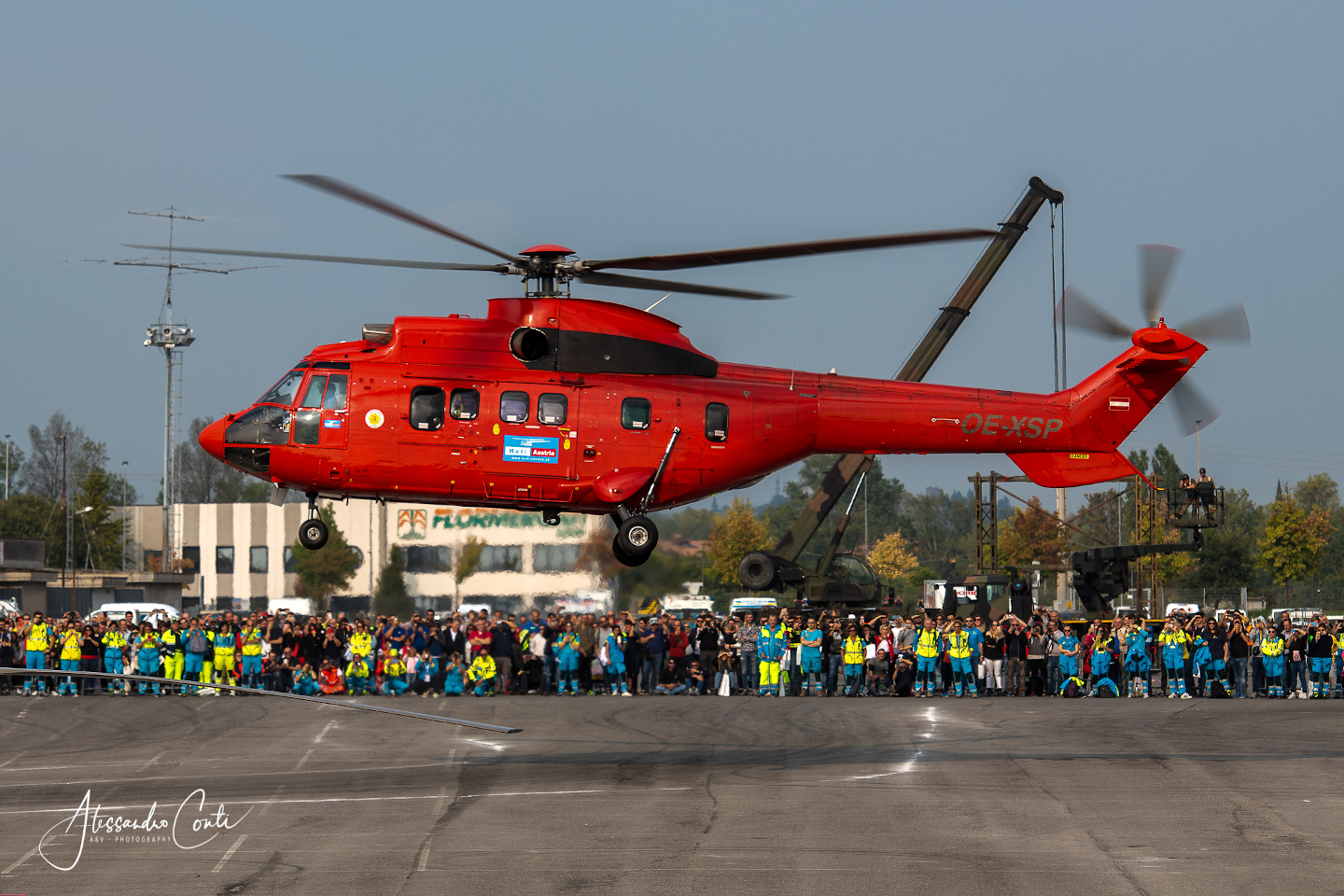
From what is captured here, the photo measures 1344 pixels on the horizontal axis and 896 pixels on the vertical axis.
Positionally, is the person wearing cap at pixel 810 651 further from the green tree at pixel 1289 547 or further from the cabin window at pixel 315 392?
the green tree at pixel 1289 547

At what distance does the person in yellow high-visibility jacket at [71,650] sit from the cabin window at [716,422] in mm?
23054

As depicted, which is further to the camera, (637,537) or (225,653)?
(225,653)

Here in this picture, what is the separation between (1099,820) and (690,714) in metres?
12.4

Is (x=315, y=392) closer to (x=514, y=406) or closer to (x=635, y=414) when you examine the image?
(x=514, y=406)

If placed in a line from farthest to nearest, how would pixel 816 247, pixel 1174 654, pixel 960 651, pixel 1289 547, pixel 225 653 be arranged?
pixel 1289 547 < pixel 225 653 < pixel 960 651 < pixel 1174 654 < pixel 816 247

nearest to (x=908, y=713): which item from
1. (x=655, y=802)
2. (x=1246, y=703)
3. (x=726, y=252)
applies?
(x=1246, y=703)

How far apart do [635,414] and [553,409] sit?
109 centimetres

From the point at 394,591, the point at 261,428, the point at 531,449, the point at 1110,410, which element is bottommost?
the point at 394,591

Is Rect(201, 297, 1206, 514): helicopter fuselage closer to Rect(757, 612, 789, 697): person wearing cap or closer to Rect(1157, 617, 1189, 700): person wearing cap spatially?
Rect(757, 612, 789, 697): person wearing cap

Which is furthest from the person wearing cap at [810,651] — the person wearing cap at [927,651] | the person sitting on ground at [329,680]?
the person sitting on ground at [329,680]

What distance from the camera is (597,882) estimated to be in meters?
12.6

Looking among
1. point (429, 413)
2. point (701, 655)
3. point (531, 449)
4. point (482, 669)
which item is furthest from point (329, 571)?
point (531, 449)

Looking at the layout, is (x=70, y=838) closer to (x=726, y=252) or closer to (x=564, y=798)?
(x=564, y=798)

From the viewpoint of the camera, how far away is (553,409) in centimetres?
1686
